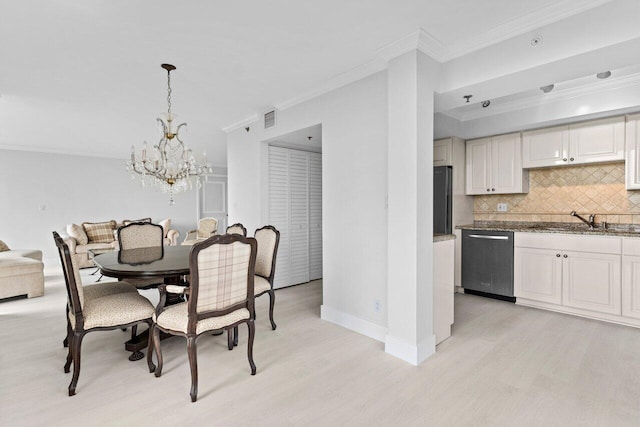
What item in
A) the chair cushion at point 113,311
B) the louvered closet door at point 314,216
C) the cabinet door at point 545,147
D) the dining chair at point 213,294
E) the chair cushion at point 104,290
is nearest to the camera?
the dining chair at point 213,294

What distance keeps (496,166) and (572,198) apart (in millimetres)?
921

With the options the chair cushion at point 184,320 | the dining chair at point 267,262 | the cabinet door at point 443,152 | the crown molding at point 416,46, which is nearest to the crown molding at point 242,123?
the dining chair at point 267,262

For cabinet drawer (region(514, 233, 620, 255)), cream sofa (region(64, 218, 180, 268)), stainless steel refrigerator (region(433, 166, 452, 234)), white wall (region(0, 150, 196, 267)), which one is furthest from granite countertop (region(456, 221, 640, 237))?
white wall (region(0, 150, 196, 267))

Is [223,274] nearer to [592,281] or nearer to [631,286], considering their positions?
[592,281]

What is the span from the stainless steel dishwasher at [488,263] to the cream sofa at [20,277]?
571cm

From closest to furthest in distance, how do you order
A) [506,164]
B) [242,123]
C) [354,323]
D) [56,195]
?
1. [354,323]
2. [506,164]
3. [242,123]
4. [56,195]

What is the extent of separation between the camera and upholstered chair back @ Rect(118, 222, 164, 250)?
3537mm

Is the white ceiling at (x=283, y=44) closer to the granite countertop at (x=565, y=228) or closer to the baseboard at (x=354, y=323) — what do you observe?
the granite countertop at (x=565, y=228)

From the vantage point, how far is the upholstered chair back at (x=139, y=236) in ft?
11.6

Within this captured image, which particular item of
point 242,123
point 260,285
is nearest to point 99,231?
point 242,123

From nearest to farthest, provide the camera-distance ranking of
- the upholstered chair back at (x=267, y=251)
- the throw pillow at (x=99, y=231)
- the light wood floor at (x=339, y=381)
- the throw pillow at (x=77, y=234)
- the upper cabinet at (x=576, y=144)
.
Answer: the light wood floor at (x=339, y=381) → the upholstered chair back at (x=267, y=251) → the upper cabinet at (x=576, y=144) → the throw pillow at (x=77, y=234) → the throw pillow at (x=99, y=231)

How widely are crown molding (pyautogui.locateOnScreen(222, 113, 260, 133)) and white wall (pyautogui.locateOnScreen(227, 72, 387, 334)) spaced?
34.3 inches

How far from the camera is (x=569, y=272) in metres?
3.44

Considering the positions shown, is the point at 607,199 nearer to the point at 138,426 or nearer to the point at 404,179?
the point at 404,179
